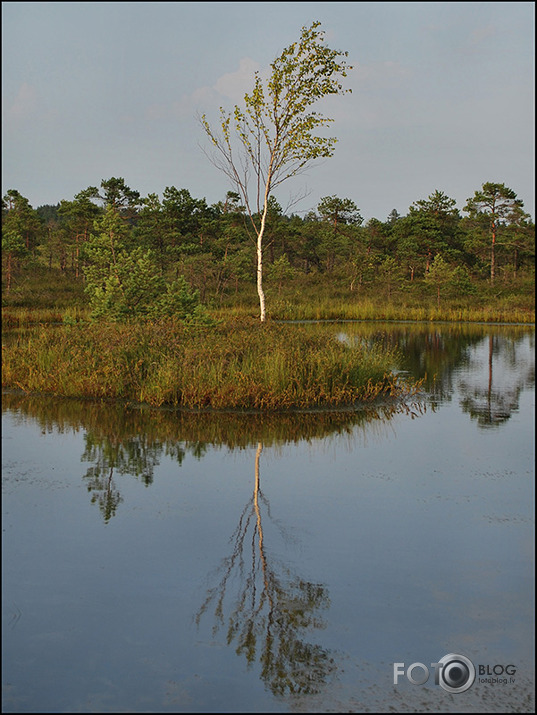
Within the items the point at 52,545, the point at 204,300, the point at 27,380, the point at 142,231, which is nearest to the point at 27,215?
the point at 142,231

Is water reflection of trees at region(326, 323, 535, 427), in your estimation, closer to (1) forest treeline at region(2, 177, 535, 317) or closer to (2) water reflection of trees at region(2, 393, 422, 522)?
(2) water reflection of trees at region(2, 393, 422, 522)

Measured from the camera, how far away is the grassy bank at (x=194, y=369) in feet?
43.6

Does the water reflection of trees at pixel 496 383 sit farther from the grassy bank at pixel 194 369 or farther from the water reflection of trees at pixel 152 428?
the grassy bank at pixel 194 369

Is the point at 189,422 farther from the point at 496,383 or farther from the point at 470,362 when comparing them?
the point at 470,362

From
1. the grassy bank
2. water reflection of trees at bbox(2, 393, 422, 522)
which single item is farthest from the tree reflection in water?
the grassy bank

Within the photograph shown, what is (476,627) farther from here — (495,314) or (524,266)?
(524,266)

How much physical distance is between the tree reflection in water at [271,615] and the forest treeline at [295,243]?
132 feet

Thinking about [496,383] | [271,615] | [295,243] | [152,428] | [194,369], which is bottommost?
[271,615]

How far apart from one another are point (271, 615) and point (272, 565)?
863mm

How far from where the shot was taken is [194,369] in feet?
44.7

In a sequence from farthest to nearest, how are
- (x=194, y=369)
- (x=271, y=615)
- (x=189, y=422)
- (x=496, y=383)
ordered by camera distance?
(x=496, y=383)
(x=194, y=369)
(x=189, y=422)
(x=271, y=615)

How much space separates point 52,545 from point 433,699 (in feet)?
12.0

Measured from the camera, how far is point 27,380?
15.1m

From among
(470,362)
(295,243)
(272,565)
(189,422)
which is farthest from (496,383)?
(295,243)
